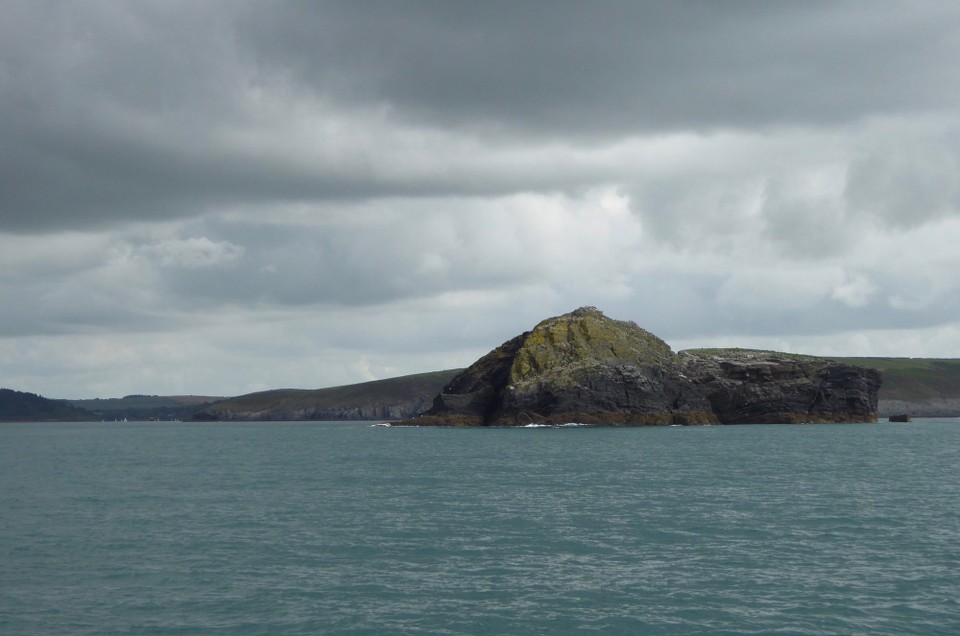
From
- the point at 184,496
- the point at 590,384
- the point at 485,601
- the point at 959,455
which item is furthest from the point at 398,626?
the point at 590,384

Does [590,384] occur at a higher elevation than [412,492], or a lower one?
higher

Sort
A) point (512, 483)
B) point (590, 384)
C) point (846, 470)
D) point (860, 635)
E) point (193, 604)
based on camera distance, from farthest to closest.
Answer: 1. point (590, 384)
2. point (846, 470)
3. point (512, 483)
4. point (193, 604)
5. point (860, 635)

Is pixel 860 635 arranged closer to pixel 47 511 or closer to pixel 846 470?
pixel 47 511

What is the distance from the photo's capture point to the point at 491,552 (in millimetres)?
41875

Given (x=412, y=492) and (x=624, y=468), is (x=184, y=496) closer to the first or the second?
(x=412, y=492)

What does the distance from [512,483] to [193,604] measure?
41208 millimetres

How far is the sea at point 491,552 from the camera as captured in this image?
101 ft

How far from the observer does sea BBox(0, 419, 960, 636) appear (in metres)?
30.7

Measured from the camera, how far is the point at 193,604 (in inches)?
1291

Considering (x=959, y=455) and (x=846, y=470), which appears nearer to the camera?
(x=846, y=470)

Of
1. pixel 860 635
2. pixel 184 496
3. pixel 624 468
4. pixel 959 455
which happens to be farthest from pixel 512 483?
pixel 959 455

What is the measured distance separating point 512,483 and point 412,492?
9.13 m

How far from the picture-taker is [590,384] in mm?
188875

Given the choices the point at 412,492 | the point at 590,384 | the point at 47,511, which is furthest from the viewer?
the point at 590,384
